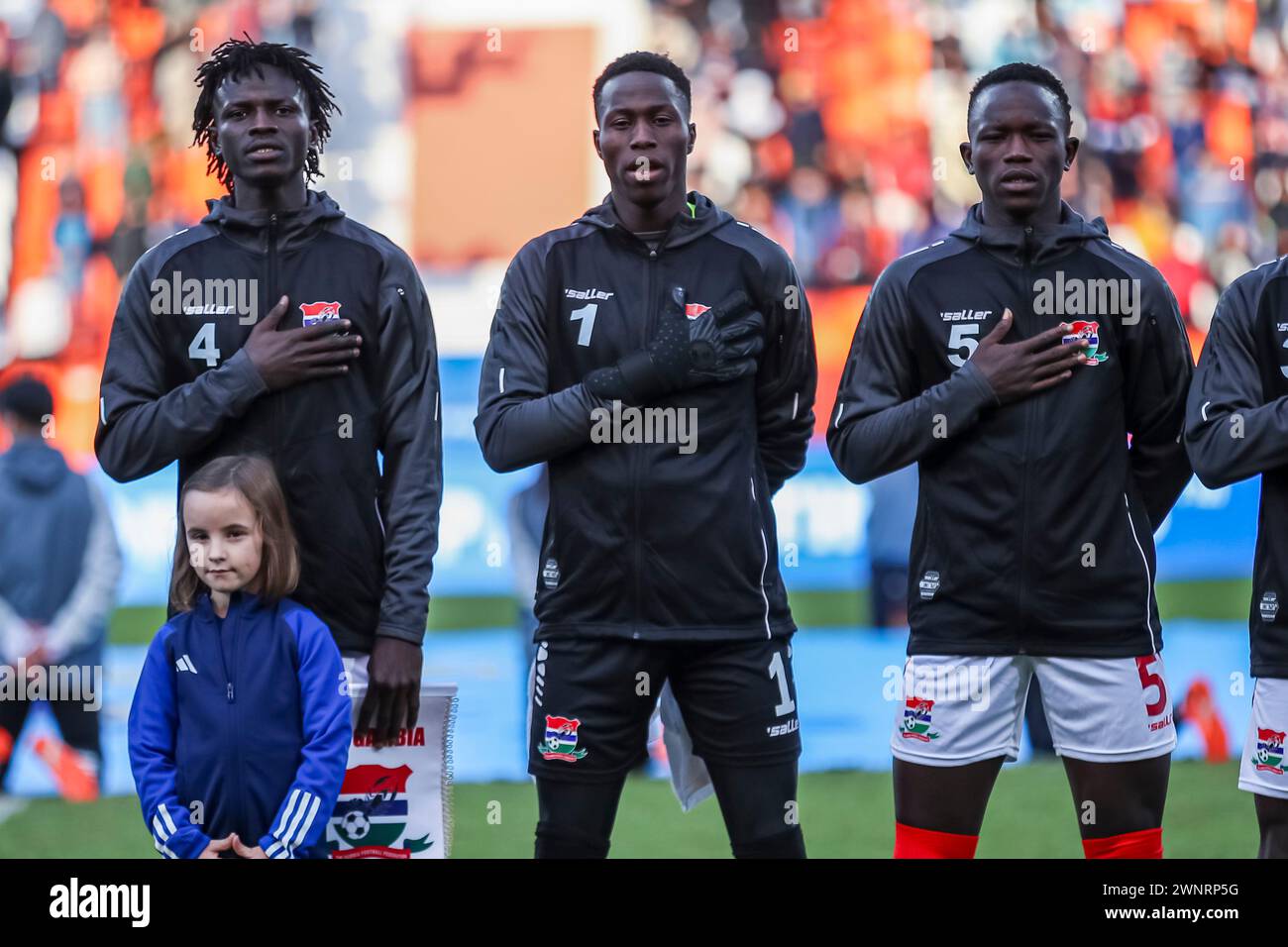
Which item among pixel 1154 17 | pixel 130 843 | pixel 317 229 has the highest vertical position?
pixel 1154 17

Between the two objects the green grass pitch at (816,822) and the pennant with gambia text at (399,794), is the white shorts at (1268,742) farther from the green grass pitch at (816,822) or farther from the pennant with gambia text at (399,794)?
the green grass pitch at (816,822)

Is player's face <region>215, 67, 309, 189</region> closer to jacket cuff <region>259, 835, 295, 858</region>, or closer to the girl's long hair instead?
the girl's long hair

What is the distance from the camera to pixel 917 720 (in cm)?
305

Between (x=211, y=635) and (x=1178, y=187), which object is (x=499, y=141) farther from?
(x=211, y=635)

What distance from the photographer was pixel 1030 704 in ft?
22.3

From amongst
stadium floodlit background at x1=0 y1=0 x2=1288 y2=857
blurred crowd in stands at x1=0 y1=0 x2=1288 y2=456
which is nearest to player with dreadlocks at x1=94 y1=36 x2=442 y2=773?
stadium floodlit background at x1=0 y1=0 x2=1288 y2=857

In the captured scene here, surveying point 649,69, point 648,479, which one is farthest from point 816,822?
point 649,69

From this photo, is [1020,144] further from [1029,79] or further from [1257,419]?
[1257,419]

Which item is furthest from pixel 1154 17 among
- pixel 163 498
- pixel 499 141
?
pixel 163 498

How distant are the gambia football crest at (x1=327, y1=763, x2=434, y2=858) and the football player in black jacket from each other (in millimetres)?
965

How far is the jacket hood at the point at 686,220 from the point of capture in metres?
3.14

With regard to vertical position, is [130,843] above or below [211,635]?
below

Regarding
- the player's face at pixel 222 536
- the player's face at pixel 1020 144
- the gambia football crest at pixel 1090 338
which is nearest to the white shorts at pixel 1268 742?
Result: the gambia football crest at pixel 1090 338
